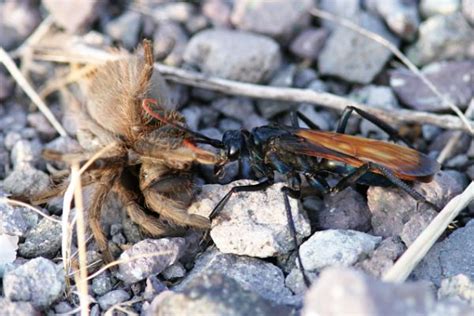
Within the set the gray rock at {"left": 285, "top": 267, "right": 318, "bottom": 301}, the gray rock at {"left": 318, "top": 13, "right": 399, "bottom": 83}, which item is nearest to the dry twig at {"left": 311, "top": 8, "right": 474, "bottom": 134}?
the gray rock at {"left": 318, "top": 13, "right": 399, "bottom": 83}

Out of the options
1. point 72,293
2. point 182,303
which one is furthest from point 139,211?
point 182,303

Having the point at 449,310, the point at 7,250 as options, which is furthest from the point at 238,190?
the point at 449,310

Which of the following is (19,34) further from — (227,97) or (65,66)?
(227,97)

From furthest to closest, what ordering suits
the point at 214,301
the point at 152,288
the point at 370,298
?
the point at 152,288 → the point at 214,301 → the point at 370,298

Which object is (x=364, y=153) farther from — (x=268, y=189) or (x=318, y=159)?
(x=268, y=189)

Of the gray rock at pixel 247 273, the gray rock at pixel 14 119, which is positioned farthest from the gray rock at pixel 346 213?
the gray rock at pixel 14 119

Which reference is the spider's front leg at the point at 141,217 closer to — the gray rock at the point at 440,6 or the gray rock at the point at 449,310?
the gray rock at the point at 449,310

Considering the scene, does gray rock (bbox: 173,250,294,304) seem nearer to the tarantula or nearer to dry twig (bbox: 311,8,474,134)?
the tarantula
